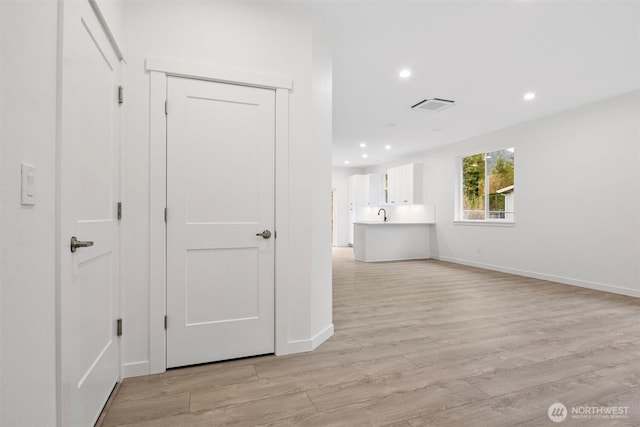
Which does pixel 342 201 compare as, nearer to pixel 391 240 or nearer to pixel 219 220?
pixel 391 240

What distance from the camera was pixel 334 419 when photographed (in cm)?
167

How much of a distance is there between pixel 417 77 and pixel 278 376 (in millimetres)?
3574

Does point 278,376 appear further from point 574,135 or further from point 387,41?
point 574,135

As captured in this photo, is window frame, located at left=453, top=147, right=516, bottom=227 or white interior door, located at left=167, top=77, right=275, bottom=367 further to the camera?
window frame, located at left=453, top=147, right=516, bottom=227

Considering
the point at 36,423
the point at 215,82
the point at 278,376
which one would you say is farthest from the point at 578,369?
the point at 215,82

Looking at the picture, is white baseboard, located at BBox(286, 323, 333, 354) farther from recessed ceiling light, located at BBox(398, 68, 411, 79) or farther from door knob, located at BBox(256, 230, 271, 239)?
recessed ceiling light, located at BBox(398, 68, 411, 79)

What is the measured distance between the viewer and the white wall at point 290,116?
6.81ft

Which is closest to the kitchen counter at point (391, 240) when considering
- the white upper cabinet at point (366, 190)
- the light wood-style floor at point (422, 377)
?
the white upper cabinet at point (366, 190)

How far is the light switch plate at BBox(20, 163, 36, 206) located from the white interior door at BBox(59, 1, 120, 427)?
0.22 m

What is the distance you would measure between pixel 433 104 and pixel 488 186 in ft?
8.84

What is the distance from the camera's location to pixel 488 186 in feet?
21.5

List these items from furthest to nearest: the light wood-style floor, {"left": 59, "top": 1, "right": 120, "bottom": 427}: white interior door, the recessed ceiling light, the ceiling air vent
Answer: the ceiling air vent → the recessed ceiling light → the light wood-style floor → {"left": 59, "top": 1, "right": 120, "bottom": 427}: white interior door

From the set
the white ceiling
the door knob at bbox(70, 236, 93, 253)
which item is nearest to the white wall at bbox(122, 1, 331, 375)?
the white ceiling

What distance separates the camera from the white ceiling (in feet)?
8.73
